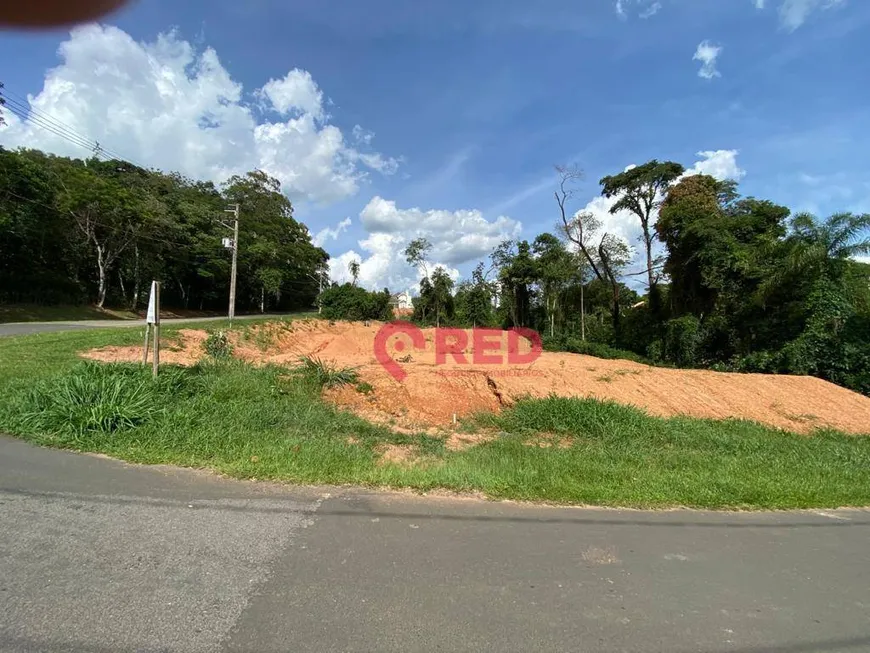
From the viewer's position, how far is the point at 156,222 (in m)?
37.8

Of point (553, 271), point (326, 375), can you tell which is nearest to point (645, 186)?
point (553, 271)

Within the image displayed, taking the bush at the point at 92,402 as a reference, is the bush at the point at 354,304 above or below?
above

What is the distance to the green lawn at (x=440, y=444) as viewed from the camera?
501 centimetres

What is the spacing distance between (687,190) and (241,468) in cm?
2880

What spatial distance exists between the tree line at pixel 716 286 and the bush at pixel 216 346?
753 inches

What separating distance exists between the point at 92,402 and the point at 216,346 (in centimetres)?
1006

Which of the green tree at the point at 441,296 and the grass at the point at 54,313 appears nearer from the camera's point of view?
the grass at the point at 54,313

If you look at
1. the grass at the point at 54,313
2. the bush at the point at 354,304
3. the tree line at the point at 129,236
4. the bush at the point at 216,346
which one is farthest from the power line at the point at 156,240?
the bush at the point at 216,346

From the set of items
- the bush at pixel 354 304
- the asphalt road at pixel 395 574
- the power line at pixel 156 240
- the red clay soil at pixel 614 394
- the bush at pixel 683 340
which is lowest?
the asphalt road at pixel 395 574

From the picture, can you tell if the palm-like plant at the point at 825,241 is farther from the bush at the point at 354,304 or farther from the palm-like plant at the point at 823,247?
the bush at the point at 354,304

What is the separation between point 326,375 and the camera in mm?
10414

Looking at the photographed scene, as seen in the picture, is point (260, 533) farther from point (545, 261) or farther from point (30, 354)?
point (545, 261)

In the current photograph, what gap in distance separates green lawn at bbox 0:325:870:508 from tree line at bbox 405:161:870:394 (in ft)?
25.5

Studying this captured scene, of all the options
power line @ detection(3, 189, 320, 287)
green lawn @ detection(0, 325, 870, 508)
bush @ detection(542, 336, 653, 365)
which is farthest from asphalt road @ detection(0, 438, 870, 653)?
power line @ detection(3, 189, 320, 287)
